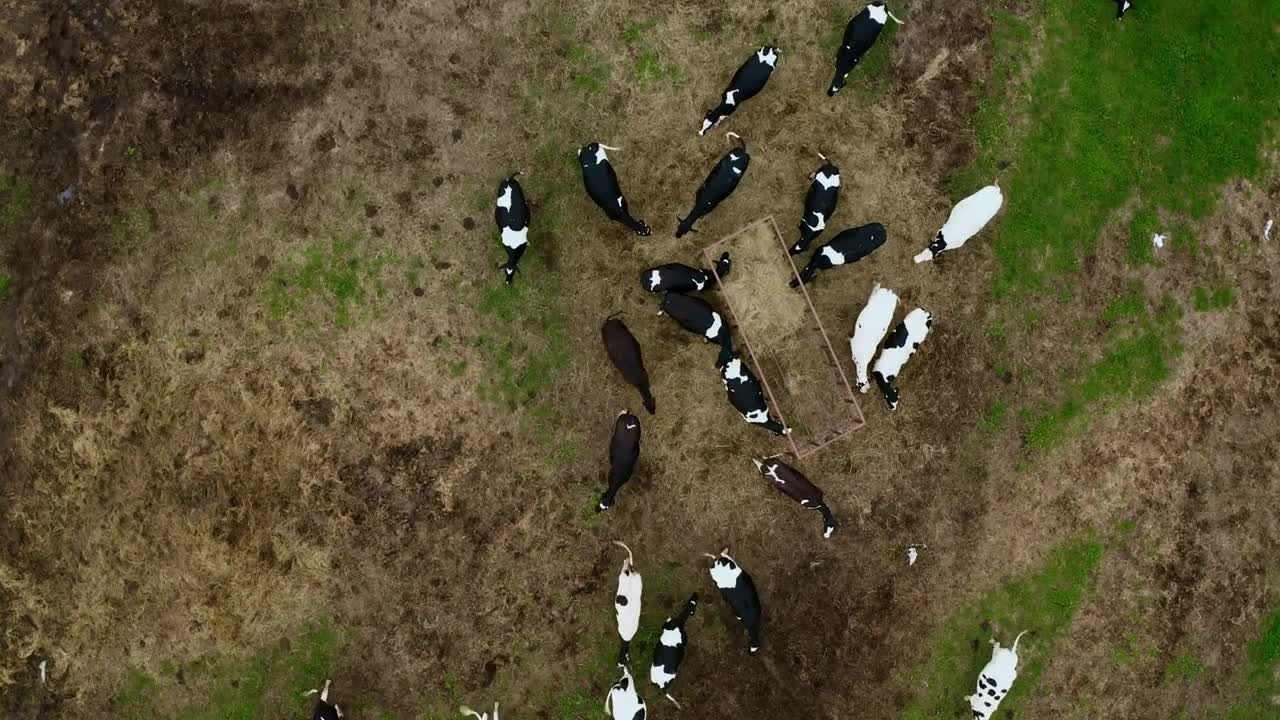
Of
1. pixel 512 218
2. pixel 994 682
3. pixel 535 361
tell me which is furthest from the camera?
pixel 535 361

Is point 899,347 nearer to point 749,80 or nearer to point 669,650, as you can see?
point 749,80

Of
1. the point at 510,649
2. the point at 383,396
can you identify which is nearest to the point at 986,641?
the point at 510,649

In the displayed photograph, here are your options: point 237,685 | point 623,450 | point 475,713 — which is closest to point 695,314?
point 623,450

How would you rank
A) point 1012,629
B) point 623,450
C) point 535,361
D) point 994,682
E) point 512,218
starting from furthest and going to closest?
1. point 1012,629
2. point 535,361
3. point 994,682
4. point 623,450
5. point 512,218

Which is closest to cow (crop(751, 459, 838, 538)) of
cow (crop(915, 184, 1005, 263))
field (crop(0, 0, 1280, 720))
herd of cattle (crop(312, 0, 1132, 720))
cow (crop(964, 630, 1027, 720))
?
herd of cattle (crop(312, 0, 1132, 720))

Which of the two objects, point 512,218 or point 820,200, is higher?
point 512,218

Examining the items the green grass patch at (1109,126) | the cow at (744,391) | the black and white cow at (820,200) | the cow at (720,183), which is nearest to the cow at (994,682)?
the cow at (744,391)

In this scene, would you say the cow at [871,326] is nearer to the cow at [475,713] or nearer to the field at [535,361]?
the field at [535,361]
